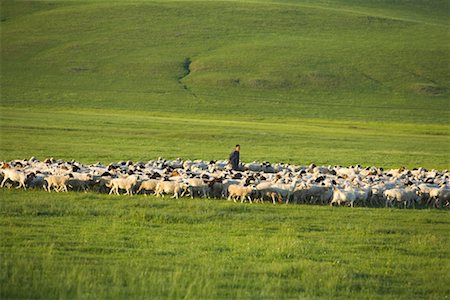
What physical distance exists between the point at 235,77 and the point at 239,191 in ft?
235

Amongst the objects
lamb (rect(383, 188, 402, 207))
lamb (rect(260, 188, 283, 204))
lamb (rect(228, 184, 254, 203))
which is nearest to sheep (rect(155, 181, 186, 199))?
lamb (rect(228, 184, 254, 203))

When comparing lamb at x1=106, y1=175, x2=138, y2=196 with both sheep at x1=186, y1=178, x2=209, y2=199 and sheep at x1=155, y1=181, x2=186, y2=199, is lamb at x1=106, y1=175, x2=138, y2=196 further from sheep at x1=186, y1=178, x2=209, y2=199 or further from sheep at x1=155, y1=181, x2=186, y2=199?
sheep at x1=186, y1=178, x2=209, y2=199

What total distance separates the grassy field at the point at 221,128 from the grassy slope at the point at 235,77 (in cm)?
30

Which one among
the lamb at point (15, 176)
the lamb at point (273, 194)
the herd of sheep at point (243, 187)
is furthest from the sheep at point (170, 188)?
the lamb at point (15, 176)

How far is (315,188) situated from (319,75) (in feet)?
240

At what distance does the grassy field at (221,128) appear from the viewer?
1130 centimetres

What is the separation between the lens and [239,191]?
742 inches

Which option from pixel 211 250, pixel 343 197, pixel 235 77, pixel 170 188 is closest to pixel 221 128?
pixel 170 188

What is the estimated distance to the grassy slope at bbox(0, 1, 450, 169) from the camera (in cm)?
4203

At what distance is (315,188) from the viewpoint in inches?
745

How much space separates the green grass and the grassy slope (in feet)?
55.2

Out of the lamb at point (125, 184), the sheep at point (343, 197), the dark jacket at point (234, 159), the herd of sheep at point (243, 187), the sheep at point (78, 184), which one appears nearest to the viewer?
the sheep at point (343, 197)

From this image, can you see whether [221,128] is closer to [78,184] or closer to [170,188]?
[78,184]

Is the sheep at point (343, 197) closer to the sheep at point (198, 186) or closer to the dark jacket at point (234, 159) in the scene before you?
the sheep at point (198, 186)
